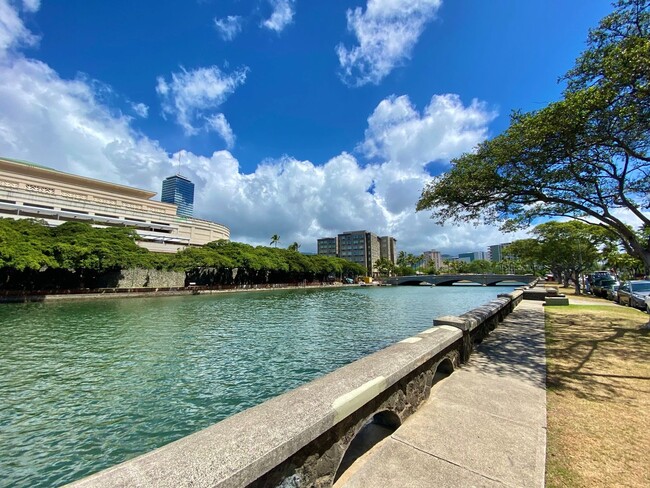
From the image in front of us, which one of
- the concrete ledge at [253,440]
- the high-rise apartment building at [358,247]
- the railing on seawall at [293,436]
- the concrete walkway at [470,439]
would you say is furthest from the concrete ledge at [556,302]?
the high-rise apartment building at [358,247]

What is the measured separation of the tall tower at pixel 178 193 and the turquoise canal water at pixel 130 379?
184m

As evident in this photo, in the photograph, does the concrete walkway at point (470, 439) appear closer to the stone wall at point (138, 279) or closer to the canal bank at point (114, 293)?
the canal bank at point (114, 293)

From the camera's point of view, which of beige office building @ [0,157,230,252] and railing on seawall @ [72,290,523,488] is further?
beige office building @ [0,157,230,252]

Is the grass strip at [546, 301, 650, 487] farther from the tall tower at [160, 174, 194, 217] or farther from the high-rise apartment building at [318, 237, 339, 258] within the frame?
the tall tower at [160, 174, 194, 217]

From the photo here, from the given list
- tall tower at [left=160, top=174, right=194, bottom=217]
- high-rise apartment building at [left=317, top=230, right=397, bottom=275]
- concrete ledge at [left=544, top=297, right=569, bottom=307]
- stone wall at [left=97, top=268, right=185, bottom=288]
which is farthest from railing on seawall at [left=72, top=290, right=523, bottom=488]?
tall tower at [left=160, top=174, right=194, bottom=217]

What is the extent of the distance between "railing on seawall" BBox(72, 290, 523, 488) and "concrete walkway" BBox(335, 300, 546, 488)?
286 millimetres

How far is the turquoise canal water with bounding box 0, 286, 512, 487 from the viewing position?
15.2ft

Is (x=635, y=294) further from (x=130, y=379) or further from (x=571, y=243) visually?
(x=130, y=379)

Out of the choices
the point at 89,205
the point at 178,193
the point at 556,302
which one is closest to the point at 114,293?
the point at 89,205

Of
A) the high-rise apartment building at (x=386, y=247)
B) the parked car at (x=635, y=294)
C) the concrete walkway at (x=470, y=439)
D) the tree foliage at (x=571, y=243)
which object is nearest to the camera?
the concrete walkway at (x=470, y=439)

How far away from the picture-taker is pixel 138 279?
1464 inches

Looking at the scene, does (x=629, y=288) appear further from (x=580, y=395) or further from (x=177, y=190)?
(x=177, y=190)

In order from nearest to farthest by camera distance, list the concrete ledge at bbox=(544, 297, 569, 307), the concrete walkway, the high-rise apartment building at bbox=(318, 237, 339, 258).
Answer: the concrete walkway
the concrete ledge at bbox=(544, 297, 569, 307)
the high-rise apartment building at bbox=(318, 237, 339, 258)

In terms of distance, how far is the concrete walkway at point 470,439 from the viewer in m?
2.47
